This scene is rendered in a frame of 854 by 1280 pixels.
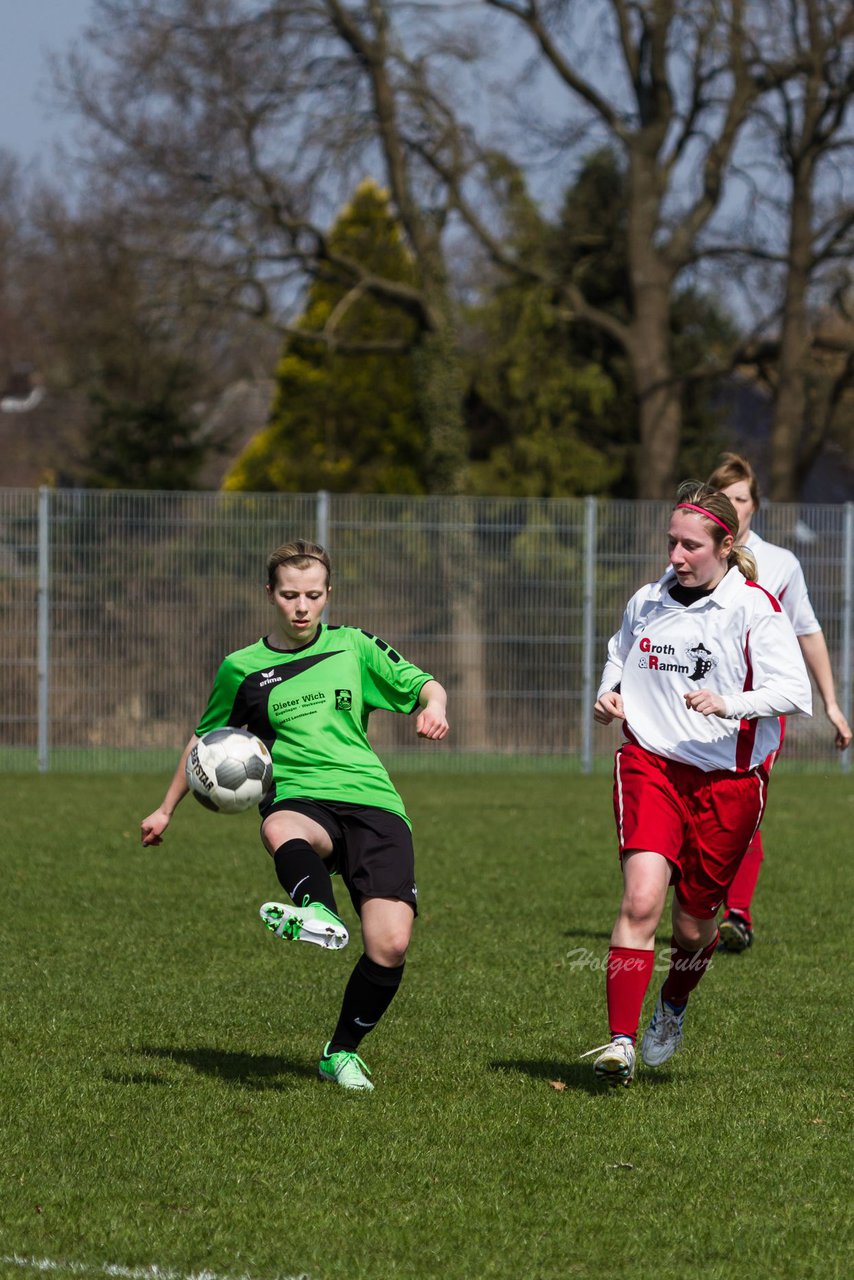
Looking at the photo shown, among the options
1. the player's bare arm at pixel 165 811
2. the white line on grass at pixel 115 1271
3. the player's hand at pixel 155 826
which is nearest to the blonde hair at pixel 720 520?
the player's bare arm at pixel 165 811

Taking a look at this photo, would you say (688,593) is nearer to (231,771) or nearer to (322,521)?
(231,771)

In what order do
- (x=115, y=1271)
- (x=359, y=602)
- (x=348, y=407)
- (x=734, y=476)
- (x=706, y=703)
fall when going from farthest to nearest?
(x=348, y=407), (x=359, y=602), (x=734, y=476), (x=706, y=703), (x=115, y=1271)

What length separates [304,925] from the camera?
520 centimetres

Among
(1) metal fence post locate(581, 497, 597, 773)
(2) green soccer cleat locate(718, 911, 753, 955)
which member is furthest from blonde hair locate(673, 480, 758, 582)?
(1) metal fence post locate(581, 497, 597, 773)

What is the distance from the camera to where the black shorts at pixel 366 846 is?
5680 millimetres

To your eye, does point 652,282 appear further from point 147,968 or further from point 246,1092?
point 246,1092

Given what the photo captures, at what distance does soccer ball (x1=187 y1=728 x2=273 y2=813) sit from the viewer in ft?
18.4

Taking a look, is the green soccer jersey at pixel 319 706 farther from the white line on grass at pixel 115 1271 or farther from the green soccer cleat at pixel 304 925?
the white line on grass at pixel 115 1271

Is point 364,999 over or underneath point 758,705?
underneath

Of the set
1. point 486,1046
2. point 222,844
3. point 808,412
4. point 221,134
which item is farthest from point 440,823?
point 808,412

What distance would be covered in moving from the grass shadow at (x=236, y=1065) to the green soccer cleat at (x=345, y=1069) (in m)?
0.10

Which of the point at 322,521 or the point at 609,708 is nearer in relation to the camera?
the point at 609,708

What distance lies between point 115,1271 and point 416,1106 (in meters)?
1.73

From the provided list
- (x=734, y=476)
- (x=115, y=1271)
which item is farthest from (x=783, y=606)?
(x=115, y=1271)
